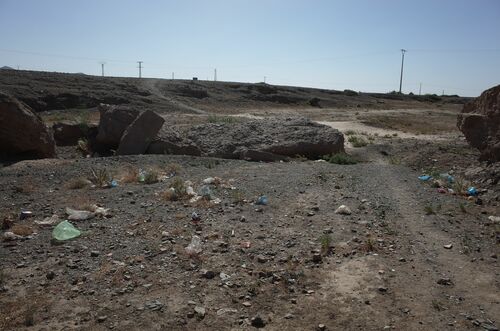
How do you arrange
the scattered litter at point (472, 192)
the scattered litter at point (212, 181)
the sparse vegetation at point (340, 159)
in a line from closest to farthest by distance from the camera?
the scattered litter at point (472, 192) → the scattered litter at point (212, 181) → the sparse vegetation at point (340, 159)

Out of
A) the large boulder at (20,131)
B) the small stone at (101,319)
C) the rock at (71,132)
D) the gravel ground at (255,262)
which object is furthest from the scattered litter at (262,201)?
the rock at (71,132)

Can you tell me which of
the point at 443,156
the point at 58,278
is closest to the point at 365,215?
the point at 58,278

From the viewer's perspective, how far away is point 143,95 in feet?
111

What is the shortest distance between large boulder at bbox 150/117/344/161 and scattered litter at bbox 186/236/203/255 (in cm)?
631

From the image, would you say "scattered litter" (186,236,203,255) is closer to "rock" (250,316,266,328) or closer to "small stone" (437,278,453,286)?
"rock" (250,316,266,328)

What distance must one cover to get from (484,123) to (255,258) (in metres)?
8.09

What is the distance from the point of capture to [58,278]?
459 cm

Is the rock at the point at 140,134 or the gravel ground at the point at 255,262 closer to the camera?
the gravel ground at the point at 255,262

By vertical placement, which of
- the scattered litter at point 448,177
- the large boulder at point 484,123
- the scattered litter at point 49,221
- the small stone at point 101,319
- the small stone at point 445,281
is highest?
the large boulder at point 484,123

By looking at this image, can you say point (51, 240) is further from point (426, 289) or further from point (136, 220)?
point (426, 289)

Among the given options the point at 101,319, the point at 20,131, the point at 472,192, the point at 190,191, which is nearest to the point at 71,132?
the point at 20,131

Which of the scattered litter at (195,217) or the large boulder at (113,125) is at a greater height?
the large boulder at (113,125)

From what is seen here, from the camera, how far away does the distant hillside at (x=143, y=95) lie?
26859 mm

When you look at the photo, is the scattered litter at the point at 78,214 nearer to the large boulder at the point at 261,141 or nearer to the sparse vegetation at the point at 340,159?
the large boulder at the point at 261,141
